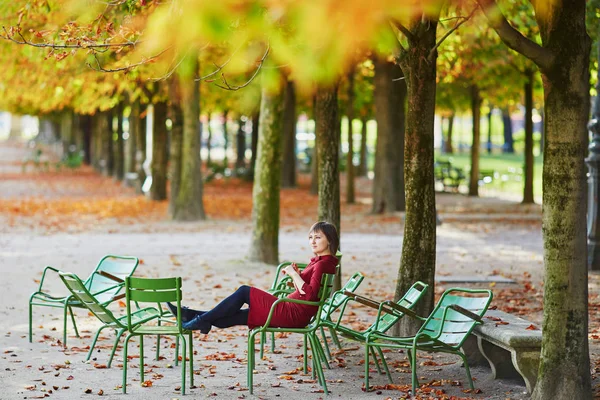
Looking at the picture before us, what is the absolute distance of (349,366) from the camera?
344 inches

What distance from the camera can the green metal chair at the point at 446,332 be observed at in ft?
25.5

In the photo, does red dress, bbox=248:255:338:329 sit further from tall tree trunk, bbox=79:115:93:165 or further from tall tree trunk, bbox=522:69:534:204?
tall tree trunk, bbox=79:115:93:165

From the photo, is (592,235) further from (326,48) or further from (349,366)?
(326,48)

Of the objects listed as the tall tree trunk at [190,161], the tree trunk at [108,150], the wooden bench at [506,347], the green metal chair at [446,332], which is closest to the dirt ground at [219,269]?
the wooden bench at [506,347]

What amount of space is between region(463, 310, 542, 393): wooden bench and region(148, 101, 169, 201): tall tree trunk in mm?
20307

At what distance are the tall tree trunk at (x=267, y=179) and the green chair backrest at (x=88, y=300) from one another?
6.70 m

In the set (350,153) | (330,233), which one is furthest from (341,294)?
(350,153)

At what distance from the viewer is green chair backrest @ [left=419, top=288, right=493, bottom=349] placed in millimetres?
7910

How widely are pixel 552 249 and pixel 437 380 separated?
1.87 m

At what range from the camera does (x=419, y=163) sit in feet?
30.8

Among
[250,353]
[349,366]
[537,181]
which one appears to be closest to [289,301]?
[250,353]

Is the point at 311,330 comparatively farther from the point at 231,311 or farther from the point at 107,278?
the point at 107,278

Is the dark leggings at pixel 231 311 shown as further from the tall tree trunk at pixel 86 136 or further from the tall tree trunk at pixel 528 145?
the tall tree trunk at pixel 86 136

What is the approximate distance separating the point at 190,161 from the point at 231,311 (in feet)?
48.5
